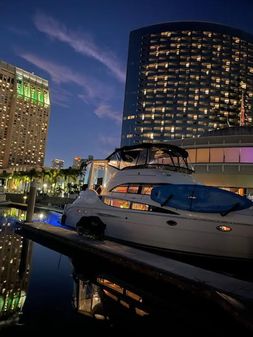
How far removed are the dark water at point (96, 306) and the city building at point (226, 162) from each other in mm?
28642

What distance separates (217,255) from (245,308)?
17.7 feet

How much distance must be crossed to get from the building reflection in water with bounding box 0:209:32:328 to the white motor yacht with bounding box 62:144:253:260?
2950 mm

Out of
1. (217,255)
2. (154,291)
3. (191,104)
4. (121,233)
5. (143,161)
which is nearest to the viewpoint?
(154,291)

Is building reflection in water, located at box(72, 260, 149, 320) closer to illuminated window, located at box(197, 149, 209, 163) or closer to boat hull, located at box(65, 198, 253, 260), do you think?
boat hull, located at box(65, 198, 253, 260)

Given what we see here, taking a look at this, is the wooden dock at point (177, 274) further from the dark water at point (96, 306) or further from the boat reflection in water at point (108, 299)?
the boat reflection in water at point (108, 299)

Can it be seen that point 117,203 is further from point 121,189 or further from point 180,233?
point 180,233

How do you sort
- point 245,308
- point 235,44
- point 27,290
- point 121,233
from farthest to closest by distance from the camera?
1. point 235,44
2. point 121,233
3. point 27,290
4. point 245,308

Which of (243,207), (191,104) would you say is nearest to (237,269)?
(243,207)

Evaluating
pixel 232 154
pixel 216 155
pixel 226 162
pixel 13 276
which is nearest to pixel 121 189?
pixel 13 276

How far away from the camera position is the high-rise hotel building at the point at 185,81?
160 m

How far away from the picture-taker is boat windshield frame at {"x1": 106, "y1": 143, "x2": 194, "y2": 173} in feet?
48.8

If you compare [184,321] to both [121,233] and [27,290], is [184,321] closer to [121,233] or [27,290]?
[27,290]

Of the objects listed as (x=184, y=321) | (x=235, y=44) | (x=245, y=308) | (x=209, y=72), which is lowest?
(x=184, y=321)

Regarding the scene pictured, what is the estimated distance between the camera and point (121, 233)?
13.3 m
